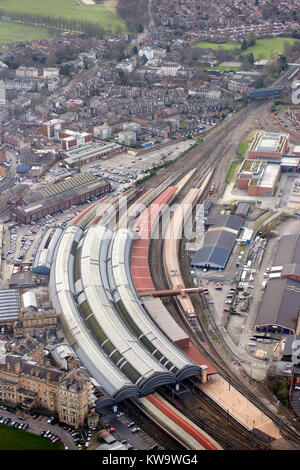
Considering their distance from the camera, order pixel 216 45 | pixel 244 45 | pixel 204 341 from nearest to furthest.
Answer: pixel 204 341 < pixel 244 45 < pixel 216 45

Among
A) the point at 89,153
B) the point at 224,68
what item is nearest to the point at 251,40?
the point at 224,68

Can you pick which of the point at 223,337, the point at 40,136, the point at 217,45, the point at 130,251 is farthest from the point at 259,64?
the point at 223,337

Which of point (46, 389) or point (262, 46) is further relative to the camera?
point (262, 46)

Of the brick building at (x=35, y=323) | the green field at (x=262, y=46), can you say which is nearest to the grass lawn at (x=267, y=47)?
the green field at (x=262, y=46)

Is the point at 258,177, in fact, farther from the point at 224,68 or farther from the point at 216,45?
the point at 216,45

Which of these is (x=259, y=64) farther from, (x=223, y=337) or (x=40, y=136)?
(x=223, y=337)

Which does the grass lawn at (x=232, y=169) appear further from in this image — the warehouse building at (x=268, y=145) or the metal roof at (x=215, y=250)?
the metal roof at (x=215, y=250)

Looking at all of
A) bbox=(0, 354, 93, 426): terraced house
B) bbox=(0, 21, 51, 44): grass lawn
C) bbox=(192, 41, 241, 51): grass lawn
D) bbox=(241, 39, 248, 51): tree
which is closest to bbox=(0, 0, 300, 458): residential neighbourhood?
bbox=(0, 354, 93, 426): terraced house
